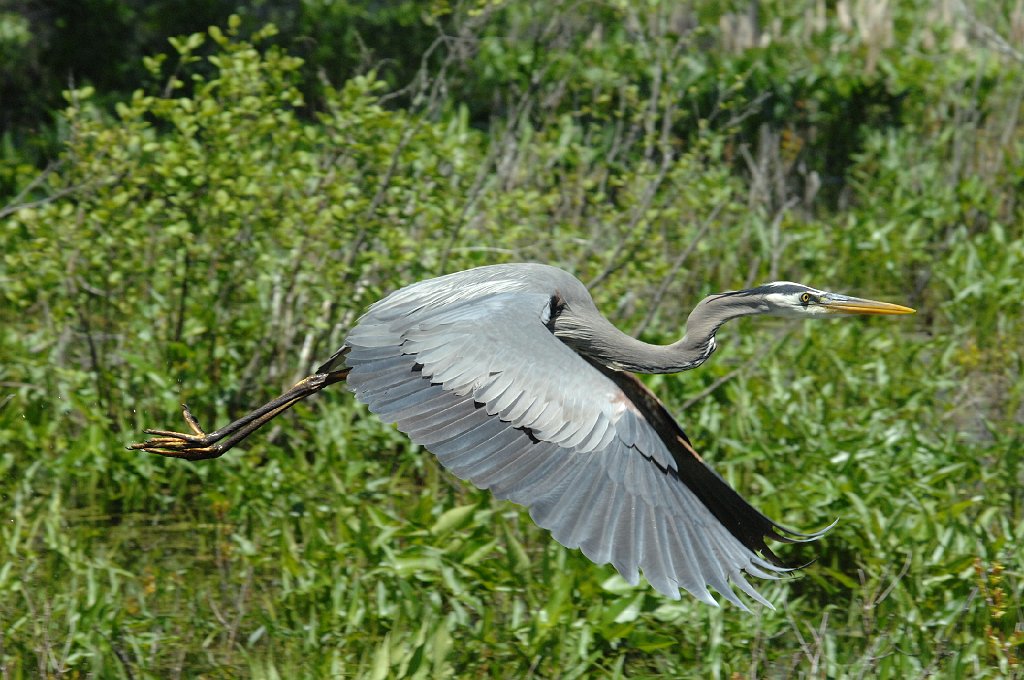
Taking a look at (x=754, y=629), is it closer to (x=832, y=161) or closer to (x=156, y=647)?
(x=156, y=647)

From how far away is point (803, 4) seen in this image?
57.5 feet

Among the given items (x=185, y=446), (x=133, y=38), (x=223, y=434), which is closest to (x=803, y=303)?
(x=223, y=434)

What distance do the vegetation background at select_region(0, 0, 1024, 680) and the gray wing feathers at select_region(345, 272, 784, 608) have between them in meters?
0.46

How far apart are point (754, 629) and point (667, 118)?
297 cm

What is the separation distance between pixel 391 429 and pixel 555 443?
87.6 inches

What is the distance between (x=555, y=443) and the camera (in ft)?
13.5

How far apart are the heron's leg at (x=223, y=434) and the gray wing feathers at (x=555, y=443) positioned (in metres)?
0.55

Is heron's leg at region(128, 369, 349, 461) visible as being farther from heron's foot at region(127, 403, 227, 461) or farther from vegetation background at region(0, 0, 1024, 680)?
vegetation background at region(0, 0, 1024, 680)

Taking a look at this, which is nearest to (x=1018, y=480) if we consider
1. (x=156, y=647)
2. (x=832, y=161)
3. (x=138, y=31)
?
(x=156, y=647)

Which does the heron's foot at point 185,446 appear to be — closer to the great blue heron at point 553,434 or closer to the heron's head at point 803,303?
the great blue heron at point 553,434

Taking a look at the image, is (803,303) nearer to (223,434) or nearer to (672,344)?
(672,344)

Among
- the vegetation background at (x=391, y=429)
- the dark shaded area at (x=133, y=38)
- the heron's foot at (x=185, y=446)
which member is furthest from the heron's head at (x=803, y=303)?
the dark shaded area at (x=133, y=38)

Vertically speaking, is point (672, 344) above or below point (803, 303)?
below

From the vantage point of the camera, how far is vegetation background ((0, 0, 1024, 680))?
4.72m
